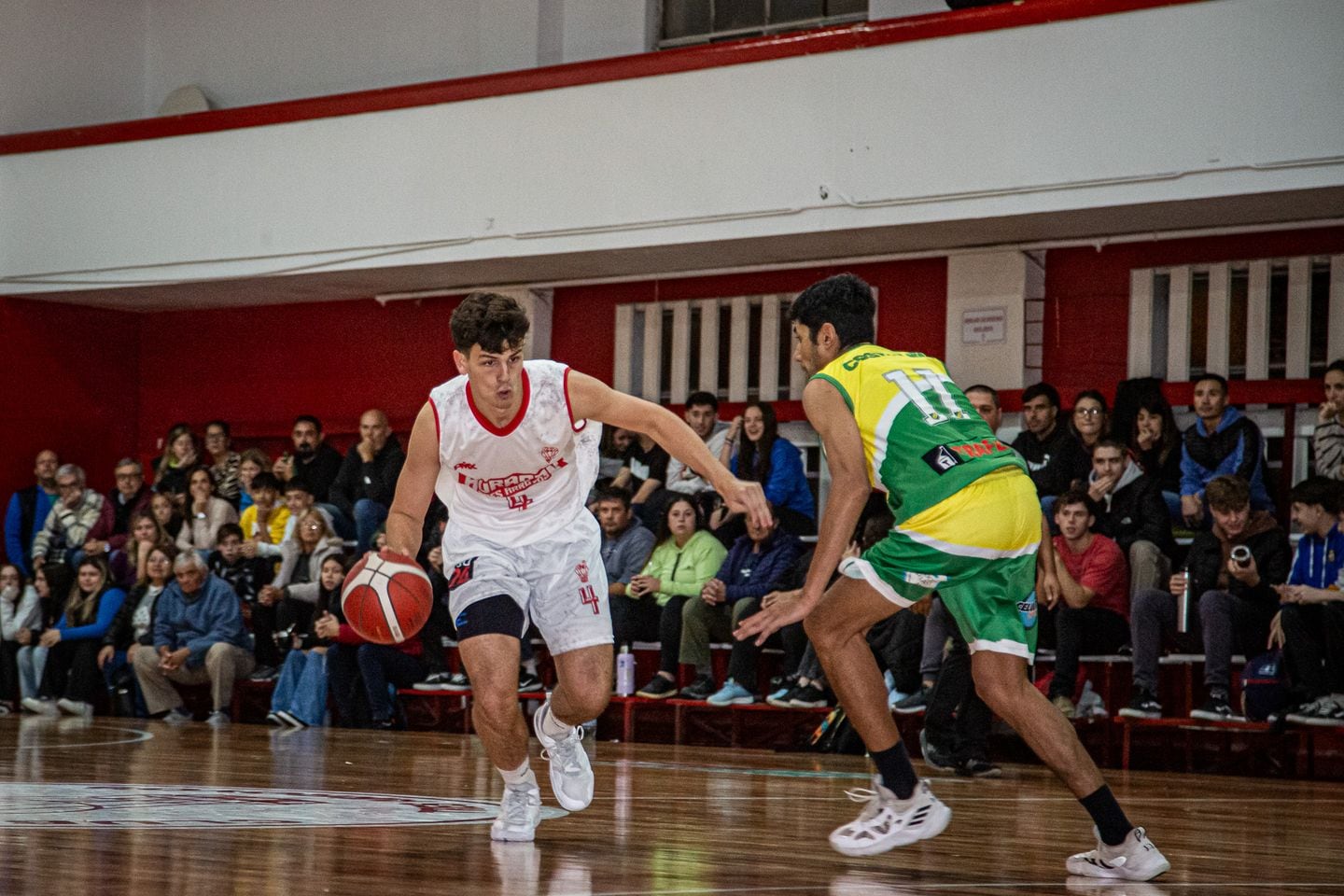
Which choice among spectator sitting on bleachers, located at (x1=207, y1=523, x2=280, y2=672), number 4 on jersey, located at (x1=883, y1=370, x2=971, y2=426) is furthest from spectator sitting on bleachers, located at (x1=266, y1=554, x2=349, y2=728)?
number 4 on jersey, located at (x1=883, y1=370, x2=971, y2=426)

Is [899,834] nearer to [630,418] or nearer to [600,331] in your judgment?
[630,418]

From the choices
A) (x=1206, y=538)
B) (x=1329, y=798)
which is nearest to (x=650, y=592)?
(x=1206, y=538)

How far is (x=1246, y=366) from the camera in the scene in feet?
37.3

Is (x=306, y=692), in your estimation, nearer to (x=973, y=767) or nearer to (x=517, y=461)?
(x=973, y=767)

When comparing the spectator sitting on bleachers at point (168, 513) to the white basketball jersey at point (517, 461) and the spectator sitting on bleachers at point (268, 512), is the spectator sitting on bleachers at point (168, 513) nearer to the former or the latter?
the spectator sitting on bleachers at point (268, 512)

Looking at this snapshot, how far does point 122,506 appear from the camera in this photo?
14.4 metres

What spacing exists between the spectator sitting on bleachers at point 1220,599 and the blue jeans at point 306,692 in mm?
5791

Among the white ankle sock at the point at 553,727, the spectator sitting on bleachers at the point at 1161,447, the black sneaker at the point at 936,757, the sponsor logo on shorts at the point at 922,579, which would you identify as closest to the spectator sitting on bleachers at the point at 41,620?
the black sneaker at the point at 936,757

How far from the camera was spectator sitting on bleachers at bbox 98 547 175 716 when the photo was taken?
1305 centimetres

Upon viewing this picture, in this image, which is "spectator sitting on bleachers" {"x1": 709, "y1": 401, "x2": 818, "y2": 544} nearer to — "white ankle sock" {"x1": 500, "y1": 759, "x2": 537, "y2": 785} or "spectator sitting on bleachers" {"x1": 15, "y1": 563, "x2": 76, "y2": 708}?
"spectator sitting on bleachers" {"x1": 15, "y1": 563, "x2": 76, "y2": 708}

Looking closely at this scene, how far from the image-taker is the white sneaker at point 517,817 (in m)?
4.93

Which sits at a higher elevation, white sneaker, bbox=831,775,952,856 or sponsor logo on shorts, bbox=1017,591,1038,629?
sponsor logo on shorts, bbox=1017,591,1038,629

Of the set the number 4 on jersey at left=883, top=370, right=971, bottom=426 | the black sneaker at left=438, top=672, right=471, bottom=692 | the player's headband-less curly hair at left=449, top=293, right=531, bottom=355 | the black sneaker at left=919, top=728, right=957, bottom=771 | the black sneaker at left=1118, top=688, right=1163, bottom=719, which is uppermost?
the player's headband-less curly hair at left=449, top=293, right=531, bottom=355

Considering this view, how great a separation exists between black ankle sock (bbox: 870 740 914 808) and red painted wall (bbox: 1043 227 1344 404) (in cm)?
739
